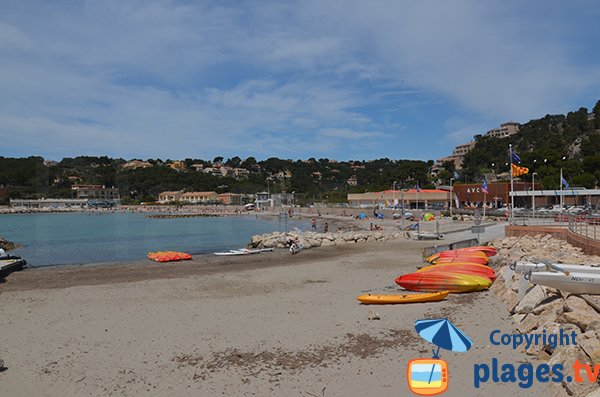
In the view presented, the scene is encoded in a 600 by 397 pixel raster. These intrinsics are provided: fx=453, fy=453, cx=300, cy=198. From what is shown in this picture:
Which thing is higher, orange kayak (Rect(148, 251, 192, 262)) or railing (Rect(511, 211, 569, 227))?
railing (Rect(511, 211, 569, 227))

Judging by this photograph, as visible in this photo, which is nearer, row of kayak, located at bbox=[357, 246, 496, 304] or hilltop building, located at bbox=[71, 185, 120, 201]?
row of kayak, located at bbox=[357, 246, 496, 304]

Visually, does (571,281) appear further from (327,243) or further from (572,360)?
(327,243)

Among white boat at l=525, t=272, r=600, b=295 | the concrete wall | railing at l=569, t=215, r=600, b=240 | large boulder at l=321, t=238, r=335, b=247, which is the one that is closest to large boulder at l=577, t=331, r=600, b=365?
white boat at l=525, t=272, r=600, b=295

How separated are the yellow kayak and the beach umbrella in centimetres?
685

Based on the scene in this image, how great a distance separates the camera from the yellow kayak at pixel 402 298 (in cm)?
1321

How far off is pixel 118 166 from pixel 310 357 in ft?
622

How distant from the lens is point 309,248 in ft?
103

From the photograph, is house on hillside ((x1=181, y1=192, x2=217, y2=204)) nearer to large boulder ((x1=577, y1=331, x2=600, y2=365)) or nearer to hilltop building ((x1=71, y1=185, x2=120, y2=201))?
hilltop building ((x1=71, y1=185, x2=120, y2=201))

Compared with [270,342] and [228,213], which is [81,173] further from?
[270,342]

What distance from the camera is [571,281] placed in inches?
384

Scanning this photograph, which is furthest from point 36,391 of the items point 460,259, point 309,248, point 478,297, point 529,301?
point 309,248

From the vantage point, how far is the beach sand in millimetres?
8047

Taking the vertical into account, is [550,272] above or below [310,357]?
above

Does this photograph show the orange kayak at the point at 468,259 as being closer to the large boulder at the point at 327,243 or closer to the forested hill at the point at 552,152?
the large boulder at the point at 327,243
